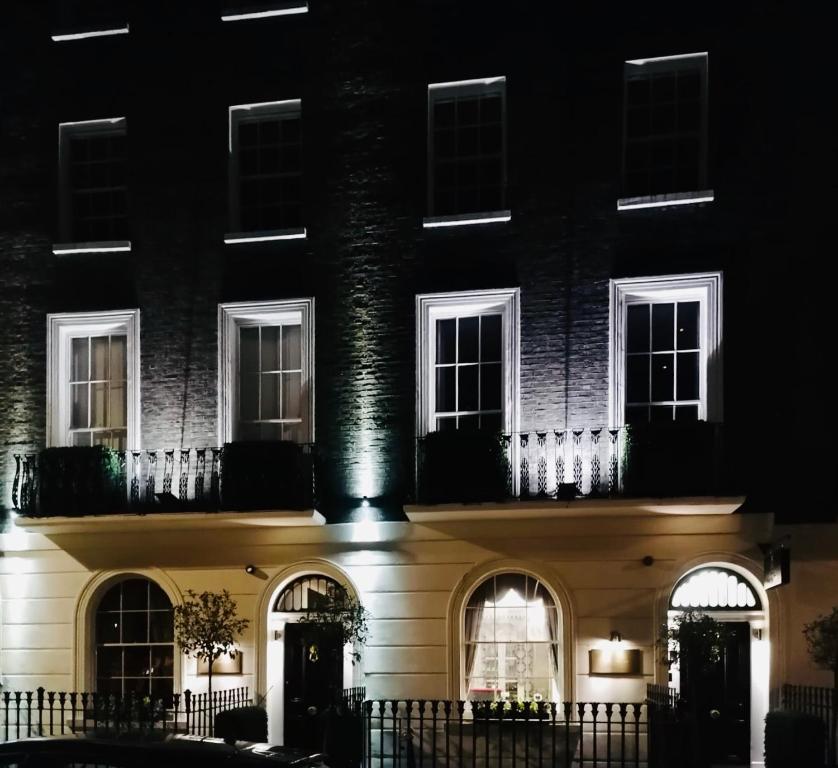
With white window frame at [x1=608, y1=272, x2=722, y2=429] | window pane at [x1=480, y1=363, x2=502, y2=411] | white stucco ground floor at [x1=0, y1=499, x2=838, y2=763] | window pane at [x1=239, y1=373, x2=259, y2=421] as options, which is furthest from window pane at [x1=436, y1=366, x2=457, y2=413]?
window pane at [x1=239, y1=373, x2=259, y2=421]

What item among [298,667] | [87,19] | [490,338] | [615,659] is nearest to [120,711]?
[298,667]

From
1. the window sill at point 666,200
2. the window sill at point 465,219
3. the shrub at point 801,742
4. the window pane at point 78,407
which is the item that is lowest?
the shrub at point 801,742

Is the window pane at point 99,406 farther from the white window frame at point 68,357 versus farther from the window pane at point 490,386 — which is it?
the window pane at point 490,386

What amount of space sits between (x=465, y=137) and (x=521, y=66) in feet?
4.29

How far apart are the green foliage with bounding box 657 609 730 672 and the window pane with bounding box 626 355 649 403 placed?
307 centimetres

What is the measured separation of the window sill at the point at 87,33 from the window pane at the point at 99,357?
4.80 meters

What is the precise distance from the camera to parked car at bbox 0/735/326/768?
9.05 meters

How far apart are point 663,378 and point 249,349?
626 cm

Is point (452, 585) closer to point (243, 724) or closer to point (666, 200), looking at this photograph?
point (243, 724)

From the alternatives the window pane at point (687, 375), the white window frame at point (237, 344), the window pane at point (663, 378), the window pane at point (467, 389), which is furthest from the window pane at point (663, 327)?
the white window frame at point (237, 344)

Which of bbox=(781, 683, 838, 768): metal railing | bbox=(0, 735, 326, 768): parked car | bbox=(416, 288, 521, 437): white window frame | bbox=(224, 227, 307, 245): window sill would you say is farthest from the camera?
bbox=(224, 227, 307, 245): window sill

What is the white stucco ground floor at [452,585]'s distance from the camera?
17.2 meters

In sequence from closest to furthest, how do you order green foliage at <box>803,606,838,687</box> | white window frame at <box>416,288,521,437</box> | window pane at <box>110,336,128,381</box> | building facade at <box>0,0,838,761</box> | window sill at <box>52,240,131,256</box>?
green foliage at <box>803,606,838,687</box>, building facade at <box>0,0,838,761</box>, white window frame at <box>416,288,521,437</box>, window sill at <box>52,240,131,256</box>, window pane at <box>110,336,128,381</box>

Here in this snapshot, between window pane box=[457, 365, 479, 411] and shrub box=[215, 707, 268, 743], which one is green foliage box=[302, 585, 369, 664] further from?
window pane box=[457, 365, 479, 411]
